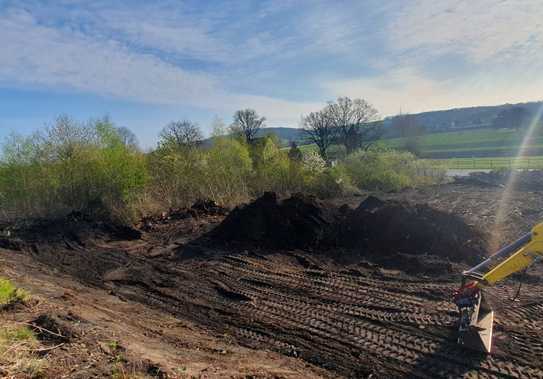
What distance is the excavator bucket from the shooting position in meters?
5.16

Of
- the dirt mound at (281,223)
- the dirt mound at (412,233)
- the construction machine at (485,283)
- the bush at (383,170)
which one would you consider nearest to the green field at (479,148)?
the bush at (383,170)

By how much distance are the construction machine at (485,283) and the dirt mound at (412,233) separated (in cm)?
416

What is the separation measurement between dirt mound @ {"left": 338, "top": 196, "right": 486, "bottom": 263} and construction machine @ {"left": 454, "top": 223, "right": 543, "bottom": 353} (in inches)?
164

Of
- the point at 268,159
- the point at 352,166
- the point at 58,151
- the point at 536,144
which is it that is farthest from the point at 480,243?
the point at 536,144

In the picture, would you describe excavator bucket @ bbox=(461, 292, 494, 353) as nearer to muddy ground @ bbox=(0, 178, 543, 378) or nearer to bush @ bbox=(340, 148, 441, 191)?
muddy ground @ bbox=(0, 178, 543, 378)

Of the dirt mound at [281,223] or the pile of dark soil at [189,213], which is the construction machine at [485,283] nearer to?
the dirt mound at [281,223]

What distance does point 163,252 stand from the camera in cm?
1137

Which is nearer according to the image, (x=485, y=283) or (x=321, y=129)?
(x=485, y=283)

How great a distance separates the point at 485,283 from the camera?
5.50m

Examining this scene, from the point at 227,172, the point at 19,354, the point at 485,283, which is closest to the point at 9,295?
the point at 19,354

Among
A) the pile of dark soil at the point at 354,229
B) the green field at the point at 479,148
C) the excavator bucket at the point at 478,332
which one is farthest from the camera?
the green field at the point at 479,148

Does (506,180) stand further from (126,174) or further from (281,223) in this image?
(126,174)

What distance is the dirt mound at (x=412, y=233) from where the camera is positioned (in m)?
9.82

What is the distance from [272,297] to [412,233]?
4.81 meters
